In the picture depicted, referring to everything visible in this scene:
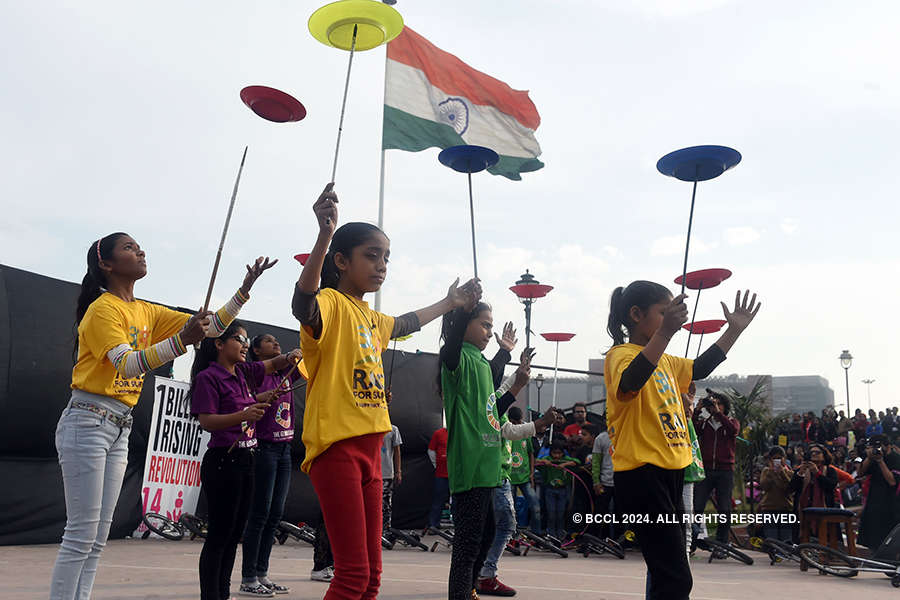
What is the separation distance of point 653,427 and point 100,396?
7.99 ft

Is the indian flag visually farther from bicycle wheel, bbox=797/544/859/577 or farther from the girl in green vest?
bicycle wheel, bbox=797/544/859/577

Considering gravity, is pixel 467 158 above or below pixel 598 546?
above

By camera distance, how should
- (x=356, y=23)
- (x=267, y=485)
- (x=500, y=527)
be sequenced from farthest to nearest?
(x=500, y=527) < (x=267, y=485) < (x=356, y=23)

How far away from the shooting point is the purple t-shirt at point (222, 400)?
13.8 feet

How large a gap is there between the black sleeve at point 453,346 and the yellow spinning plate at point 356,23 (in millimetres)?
2022

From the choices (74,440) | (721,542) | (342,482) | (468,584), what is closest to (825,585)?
(721,542)

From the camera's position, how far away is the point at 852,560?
7363mm

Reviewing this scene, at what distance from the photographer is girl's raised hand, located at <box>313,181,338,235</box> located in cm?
261

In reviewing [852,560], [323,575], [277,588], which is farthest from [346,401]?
[852,560]

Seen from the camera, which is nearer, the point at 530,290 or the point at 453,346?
the point at 453,346

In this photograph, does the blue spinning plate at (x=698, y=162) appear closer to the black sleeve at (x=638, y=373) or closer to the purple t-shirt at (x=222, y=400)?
the black sleeve at (x=638, y=373)

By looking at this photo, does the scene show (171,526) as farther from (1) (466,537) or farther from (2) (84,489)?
(2) (84,489)

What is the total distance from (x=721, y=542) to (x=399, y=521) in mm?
4829

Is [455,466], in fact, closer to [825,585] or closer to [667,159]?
[667,159]
